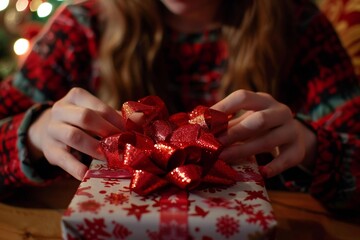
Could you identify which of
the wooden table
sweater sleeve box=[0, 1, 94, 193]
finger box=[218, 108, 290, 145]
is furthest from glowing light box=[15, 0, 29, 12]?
finger box=[218, 108, 290, 145]

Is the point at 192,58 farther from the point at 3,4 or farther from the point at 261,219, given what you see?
the point at 3,4

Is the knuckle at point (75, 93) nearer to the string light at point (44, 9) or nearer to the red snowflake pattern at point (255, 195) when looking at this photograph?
the red snowflake pattern at point (255, 195)

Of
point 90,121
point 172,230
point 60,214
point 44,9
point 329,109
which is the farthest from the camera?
point 44,9

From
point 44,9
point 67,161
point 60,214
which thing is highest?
point 44,9

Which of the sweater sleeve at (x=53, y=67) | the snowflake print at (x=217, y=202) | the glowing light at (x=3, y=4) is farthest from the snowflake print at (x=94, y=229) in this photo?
the glowing light at (x=3, y=4)

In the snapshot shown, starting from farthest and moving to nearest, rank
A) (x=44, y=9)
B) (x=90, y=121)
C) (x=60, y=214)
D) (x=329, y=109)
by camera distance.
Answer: (x=44, y=9) < (x=329, y=109) < (x=60, y=214) < (x=90, y=121)

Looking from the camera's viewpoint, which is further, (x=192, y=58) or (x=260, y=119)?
(x=192, y=58)

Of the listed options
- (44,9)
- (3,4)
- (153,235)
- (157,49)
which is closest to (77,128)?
(153,235)

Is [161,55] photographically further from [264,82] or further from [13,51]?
[13,51]
